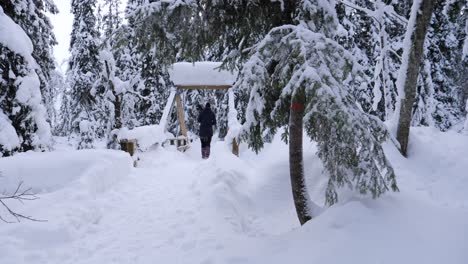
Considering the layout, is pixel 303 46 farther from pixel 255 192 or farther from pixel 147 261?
pixel 255 192

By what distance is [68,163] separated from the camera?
609 cm

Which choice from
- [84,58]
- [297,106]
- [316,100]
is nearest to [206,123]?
[297,106]

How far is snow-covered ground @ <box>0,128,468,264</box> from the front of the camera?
341cm

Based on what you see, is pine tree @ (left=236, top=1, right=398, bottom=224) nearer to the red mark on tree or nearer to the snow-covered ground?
the red mark on tree

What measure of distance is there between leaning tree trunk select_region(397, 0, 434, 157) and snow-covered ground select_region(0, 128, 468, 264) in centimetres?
51

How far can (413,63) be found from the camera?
6.34 m

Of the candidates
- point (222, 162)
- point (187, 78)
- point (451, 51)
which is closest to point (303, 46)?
point (222, 162)

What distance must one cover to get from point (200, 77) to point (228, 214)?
25.3 ft

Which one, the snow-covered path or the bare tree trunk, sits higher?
the bare tree trunk

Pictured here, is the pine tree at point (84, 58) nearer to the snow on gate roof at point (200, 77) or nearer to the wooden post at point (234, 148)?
the snow on gate roof at point (200, 77)

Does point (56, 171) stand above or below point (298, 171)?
below

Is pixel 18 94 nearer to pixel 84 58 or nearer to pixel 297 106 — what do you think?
pixel 297 106

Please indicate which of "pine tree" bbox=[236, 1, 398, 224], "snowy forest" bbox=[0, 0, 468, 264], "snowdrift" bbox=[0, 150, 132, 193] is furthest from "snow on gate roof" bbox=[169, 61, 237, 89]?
"pine tree" bbox=[236, 1, 398, 224]

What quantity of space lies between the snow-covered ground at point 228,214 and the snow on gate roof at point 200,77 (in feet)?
14.9
